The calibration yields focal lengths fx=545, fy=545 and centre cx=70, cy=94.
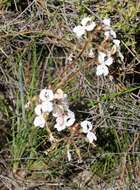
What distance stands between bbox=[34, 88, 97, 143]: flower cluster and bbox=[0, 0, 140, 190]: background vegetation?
0.36 ft

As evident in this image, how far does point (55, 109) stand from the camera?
191cm

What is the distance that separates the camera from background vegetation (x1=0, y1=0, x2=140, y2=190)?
2.09 meters

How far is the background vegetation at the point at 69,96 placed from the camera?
209cm

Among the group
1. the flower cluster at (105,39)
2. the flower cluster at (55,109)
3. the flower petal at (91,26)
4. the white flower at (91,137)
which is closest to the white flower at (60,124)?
the flower cluster at (55,109)

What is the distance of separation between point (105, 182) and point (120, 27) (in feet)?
2.08

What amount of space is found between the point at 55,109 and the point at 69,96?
0.29m

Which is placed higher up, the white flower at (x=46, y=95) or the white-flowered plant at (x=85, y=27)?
the white-flowered plant at (x=85, y=27)

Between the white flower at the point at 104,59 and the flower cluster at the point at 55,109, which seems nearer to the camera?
the flower cluster at the point at 55,109

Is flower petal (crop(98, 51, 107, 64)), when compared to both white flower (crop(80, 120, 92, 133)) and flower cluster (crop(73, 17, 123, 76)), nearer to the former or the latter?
flower cluster (crop(73, 17, 123, 76))

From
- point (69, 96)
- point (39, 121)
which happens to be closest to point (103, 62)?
point (69, 96)

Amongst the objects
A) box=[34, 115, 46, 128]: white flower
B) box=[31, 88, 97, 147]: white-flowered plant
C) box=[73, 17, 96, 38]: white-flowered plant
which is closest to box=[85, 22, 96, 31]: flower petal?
box=[73, 17, 96, 38]: white-flowered plant

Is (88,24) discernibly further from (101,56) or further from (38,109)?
(38,109)

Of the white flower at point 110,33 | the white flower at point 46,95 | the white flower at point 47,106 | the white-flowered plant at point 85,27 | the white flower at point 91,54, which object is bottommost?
the white flower at point 47,106

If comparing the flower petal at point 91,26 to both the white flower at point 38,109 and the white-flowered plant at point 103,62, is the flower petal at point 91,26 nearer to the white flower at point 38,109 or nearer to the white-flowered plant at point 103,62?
the white-flowered plant at point 103,62
